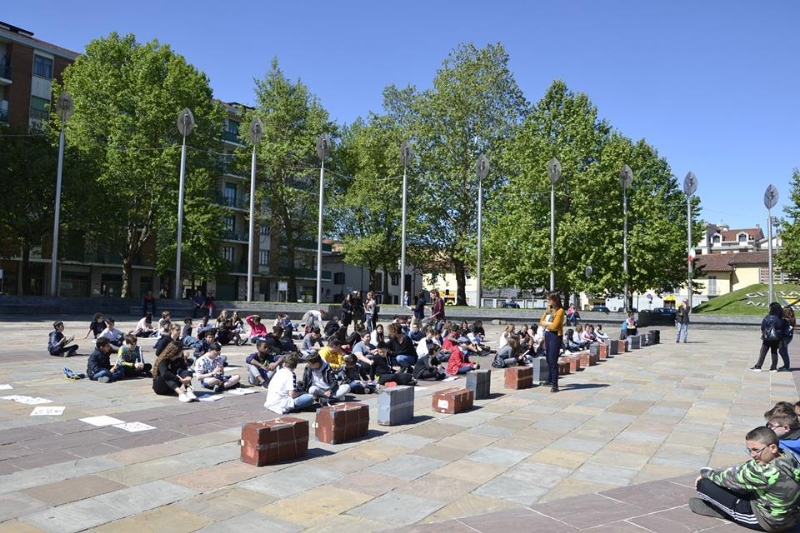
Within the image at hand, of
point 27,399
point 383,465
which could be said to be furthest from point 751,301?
point 27,399

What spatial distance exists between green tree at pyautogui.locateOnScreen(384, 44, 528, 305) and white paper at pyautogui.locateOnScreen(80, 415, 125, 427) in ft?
119

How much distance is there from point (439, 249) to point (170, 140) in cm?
2053

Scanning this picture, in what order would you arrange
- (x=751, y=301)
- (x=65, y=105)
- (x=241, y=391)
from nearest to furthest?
(x=241, y=391), (x=65, y=105), (x=751, y=301)

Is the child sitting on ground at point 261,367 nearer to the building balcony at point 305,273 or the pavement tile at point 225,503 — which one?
the pavement tile at point 225,503

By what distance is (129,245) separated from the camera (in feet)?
147

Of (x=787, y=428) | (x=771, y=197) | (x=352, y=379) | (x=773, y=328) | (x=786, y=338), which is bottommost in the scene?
(x=352, y=379)

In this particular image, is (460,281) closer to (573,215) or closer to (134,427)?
(573,215)

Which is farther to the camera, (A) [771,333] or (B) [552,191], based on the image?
(B) [552,191]

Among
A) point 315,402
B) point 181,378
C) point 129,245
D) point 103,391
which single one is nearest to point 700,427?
point 315,402

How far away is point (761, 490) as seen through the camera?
17.6 ft

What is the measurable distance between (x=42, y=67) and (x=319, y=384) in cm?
4838

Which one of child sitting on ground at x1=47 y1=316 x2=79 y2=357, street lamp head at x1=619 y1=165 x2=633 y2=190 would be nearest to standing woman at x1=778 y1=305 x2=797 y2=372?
child sitting on ground at x1=47 y1=316 x2=79 y2=357

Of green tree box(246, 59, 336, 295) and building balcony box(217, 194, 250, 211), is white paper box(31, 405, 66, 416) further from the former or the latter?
building balcony box(217, 194, 250, 211)

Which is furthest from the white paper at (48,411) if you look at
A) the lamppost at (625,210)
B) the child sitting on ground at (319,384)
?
the lamppost at (625,210)
